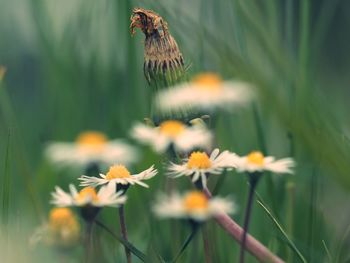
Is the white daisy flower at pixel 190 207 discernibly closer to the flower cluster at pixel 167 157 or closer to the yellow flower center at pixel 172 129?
the flower cluster at pixel 167 157

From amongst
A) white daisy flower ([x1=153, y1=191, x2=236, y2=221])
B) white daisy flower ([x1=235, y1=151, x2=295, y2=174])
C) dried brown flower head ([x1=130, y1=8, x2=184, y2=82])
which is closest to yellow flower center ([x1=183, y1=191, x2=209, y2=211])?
white daisy flower ([x1=153, y1=191, x2=236, y2=221])

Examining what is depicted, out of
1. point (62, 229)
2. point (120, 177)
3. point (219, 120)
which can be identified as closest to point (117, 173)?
point (120, 177)

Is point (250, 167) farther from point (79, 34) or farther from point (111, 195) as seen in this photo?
point (79, 34)

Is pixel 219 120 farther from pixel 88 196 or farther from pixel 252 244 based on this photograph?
pixel 88 196

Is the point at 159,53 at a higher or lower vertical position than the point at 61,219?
higher

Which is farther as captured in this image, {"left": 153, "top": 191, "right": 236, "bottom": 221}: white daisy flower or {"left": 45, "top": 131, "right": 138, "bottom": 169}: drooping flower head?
{"left": 45, "top": 131, "right": 138, "bottom": 169}: drooping flower head

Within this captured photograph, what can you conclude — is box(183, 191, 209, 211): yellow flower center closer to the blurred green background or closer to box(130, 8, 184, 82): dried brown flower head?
the blurred green background

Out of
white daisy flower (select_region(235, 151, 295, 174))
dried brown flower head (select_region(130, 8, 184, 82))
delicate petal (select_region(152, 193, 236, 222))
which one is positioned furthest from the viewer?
dried brown flower head (select_region(130, 8, 184, 82))
